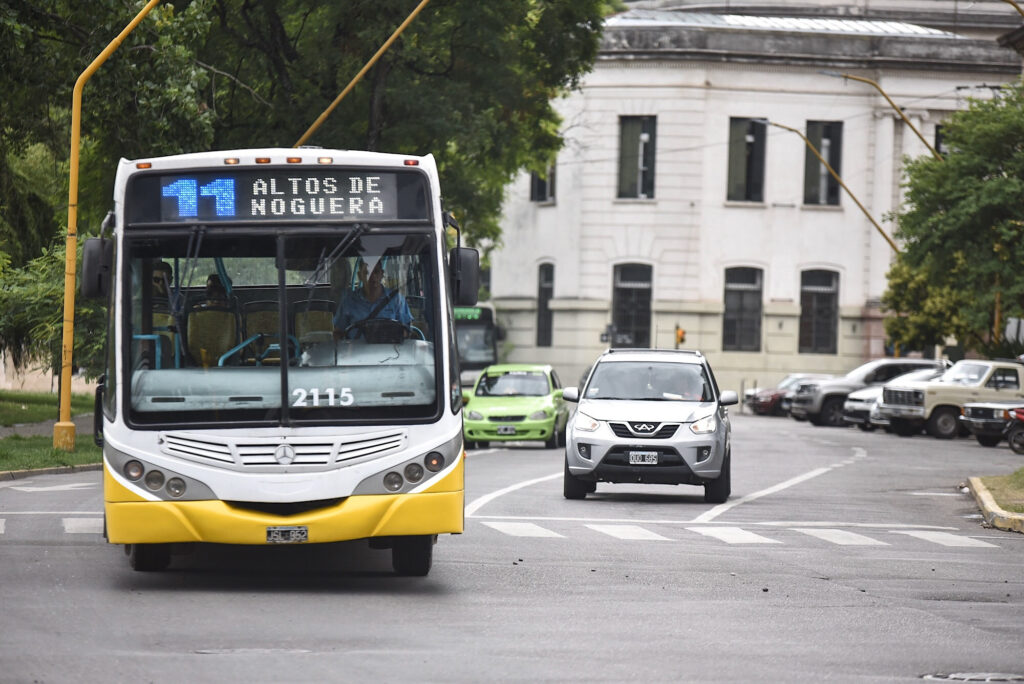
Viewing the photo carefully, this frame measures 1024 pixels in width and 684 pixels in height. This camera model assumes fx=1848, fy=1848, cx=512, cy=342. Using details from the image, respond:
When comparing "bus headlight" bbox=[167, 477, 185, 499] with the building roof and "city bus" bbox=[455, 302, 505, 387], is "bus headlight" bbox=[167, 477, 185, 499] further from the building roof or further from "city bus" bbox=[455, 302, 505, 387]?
the building roof

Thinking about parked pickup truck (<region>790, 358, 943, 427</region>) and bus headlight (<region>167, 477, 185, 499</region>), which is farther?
parked pickup truck (<region>790, 358, 943, 427</region>)

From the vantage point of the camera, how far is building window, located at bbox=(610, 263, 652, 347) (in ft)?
204

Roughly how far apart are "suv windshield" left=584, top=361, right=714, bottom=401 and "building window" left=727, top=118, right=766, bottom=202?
42.3 m

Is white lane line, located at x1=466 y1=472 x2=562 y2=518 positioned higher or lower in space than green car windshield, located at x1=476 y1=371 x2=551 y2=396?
lower

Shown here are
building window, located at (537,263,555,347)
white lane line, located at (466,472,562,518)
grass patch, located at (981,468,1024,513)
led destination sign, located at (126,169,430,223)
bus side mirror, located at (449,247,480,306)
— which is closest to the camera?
led destination sign, located at (126,169,430,223)

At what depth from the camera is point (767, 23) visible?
64.8 metres

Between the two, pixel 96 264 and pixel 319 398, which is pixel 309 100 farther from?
pixel 319 398

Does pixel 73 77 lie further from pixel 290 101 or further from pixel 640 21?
pixel 640 21

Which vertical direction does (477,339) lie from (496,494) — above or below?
above

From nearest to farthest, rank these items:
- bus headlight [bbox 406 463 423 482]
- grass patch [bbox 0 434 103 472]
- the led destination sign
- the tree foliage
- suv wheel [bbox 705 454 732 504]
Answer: bus headlight [bbox 406 463 423 482] → the led destination sign → suv wheel [bbox 705 454 732 504] → grass patch [bbox 0 434 103 472] → the tree foliage

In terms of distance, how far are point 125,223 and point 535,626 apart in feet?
12.7

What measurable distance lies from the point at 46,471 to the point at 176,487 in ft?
44.1

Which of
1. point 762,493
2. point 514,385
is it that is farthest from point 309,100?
point 762,493

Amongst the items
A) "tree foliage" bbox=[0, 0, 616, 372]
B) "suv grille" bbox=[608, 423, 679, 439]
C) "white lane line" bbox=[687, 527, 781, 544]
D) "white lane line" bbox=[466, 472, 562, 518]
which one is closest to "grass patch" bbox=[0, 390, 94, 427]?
"tree foliage" bbox=[0, 0, 616, 372]
